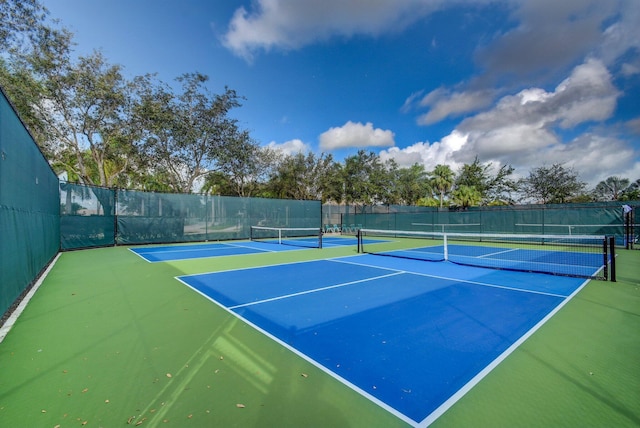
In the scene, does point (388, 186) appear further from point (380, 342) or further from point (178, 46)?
point (380, 342)

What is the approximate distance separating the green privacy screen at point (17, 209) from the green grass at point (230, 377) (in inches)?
28.9

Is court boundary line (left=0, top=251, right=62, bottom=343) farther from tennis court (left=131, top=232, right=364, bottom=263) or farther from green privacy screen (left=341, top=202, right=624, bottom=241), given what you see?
green privacy screen (left=341, top=202, right=624, bottom=241)

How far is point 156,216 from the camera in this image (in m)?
15.5

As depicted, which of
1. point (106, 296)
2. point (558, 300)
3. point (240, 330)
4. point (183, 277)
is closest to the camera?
point (240, 330)

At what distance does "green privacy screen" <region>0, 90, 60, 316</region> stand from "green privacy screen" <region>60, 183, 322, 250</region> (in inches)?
253

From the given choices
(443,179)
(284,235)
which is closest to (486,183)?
(443,179)

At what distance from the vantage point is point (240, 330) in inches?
150

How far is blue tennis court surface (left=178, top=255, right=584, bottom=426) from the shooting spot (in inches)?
104

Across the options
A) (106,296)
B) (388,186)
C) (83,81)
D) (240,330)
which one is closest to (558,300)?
(240,330)

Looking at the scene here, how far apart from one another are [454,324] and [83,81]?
1985 centimetres

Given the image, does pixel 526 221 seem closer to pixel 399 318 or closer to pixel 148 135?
pixel 399 318

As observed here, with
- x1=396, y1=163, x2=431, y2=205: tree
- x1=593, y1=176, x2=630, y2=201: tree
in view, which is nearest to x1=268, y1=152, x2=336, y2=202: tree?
x1=396, y1=163, x2=431, y2=205: tree

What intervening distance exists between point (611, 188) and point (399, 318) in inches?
2449

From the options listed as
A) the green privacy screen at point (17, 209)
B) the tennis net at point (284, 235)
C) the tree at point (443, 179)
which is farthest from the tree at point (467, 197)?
the green privacy screen at point (17, 209)
